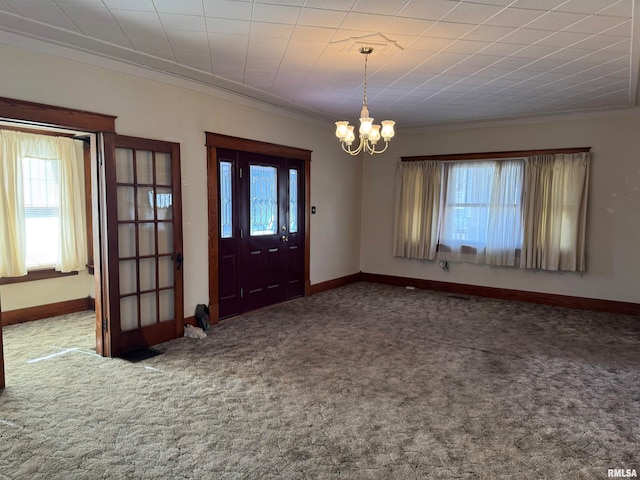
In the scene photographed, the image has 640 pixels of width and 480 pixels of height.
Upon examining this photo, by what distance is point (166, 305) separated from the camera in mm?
4363

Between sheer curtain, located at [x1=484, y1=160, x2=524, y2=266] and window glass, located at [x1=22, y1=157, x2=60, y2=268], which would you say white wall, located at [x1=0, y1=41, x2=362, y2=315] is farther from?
sheer curtain, located at [x1=484, y1=160, x2=524, y2=266]

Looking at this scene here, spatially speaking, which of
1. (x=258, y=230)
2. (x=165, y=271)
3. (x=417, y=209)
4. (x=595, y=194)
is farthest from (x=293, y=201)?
(x=595, y=194)

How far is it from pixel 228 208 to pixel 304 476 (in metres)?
3.51

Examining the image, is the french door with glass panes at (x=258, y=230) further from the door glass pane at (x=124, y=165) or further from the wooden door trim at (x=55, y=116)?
the wooden door trim at (x=55, y=116)

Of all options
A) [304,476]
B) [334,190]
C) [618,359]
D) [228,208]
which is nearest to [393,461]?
[304,476]

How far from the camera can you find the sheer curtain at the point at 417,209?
22.5 ft

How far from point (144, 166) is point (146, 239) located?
74 centimetres

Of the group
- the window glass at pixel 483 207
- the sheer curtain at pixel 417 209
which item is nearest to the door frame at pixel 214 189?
the sheer curtain at pixel 417 209

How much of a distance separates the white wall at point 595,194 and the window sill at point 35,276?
576 cm

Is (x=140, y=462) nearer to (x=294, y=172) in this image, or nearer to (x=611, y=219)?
(x=294, y=172)

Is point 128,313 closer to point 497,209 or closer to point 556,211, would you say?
point 497,209

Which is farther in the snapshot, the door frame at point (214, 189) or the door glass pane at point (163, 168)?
the door frame at point (214, 189)

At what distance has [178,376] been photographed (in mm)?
3428

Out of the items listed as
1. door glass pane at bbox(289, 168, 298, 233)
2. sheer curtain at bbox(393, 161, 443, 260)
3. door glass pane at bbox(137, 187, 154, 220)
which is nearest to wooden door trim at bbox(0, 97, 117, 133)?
door glass pane at bbox(137, 187, 154, 220)
